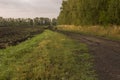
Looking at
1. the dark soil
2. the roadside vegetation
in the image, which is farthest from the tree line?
the dark soil

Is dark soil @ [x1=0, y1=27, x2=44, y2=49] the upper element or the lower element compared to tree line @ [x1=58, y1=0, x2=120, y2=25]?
lower

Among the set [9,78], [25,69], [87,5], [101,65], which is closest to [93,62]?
[101,65]

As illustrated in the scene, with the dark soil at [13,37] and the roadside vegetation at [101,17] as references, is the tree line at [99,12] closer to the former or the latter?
the roadside vegetation at [101,17]

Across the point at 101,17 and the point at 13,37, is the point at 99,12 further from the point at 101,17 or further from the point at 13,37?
the point at 13,37

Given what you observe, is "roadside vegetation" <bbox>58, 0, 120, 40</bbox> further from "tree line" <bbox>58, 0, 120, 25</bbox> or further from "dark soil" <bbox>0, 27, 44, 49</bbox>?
"dark soil" <bbox>0, 27, 44, 49</bbox>

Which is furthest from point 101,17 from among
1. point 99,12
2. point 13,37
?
point 13,37

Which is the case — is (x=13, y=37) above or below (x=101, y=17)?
below

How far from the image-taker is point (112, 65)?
1344 centimetres

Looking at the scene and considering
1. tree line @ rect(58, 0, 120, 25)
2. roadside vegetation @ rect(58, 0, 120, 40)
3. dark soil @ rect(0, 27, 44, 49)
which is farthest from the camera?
tree line @ rect(58, 0, 120, 25)

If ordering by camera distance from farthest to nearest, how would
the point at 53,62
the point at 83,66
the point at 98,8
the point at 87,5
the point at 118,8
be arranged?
the point at 87,5, the point at 98,8, the point at 118,8, the point at 53,62, the point at 83,66

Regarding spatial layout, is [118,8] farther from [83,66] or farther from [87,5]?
[83,66]

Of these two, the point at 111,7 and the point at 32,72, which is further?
the point at 111,7

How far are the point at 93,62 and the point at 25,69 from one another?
3.87 m

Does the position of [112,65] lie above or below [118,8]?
below
